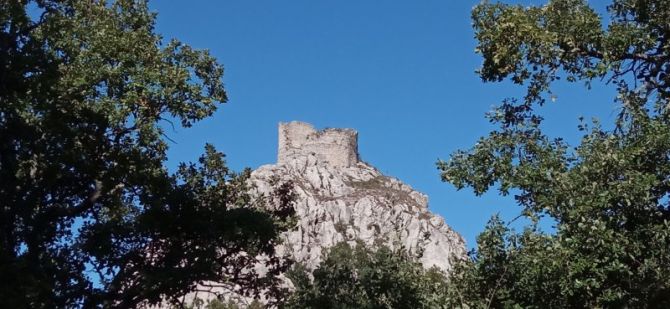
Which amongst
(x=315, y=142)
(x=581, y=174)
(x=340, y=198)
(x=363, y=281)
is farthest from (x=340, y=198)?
(x=581, y=174)

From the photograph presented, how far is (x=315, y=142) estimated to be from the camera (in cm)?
8594

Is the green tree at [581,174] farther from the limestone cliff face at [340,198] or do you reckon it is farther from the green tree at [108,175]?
the limestone cliff face at [340,198]

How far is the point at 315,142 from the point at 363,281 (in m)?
73.2

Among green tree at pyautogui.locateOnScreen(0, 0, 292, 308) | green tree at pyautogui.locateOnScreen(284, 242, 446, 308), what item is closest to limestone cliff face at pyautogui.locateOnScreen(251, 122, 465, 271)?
green tree at pyautogui.locateOnScreen(284, 242, 446, 308)

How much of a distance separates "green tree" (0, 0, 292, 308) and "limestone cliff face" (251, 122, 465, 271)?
6190 centimetres

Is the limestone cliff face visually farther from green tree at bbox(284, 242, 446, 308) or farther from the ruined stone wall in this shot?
green tree at bbox(284, 242, 446, 308)

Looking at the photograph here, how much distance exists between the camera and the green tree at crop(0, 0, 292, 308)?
1025 centimetres

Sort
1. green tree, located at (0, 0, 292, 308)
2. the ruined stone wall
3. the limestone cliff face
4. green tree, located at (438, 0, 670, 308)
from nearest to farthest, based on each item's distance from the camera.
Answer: green tree, located at (438, 0, 670, 308), green tree, located at (0, 0, 292, 308), the limestone cliff face, the ruined stone wall

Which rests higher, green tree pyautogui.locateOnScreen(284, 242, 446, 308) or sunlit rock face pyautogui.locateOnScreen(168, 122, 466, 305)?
sunlit rock face pyautogui.locateOnScreen(168, 122, 466, 305)

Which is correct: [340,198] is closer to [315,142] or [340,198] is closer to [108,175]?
[315,142]

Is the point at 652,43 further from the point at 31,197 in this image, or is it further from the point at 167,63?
the point at 31,197

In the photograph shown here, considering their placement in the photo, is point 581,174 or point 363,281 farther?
point 363,281

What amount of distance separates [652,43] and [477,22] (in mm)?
1905

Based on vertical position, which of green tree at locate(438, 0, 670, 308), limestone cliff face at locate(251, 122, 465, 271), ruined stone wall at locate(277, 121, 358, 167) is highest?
ruined stone wall at locate(277, 121, 358, 167)
